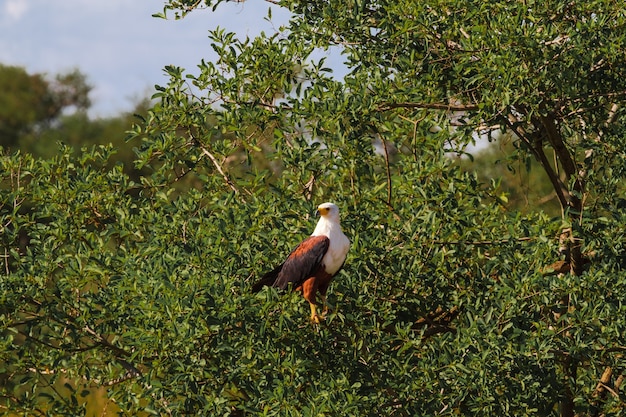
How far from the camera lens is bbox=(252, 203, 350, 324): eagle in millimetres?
7102

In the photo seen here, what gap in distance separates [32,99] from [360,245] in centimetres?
3869

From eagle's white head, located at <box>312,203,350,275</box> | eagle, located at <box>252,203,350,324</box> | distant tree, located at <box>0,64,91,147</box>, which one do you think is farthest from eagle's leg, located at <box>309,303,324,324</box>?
distant tree, located at <box>0,64,91,147</box>

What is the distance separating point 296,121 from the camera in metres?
7.89

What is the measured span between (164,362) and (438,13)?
3.34 m

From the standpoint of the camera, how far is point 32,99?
43781mm

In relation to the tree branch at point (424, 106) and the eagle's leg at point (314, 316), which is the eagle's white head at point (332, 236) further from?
the tree branch at point (424, 106)

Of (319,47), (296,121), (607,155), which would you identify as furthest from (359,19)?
(607,155)

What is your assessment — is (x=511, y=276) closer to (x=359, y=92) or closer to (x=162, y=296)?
(x=359, y=92)

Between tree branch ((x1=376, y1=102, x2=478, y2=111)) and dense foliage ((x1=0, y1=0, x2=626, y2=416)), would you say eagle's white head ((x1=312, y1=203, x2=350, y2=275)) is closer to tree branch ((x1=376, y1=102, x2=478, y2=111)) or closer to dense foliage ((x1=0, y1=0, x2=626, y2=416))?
dense foliage ((x1=0, y1=0, x2=626, y2=416))

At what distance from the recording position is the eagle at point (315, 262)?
23.3ft

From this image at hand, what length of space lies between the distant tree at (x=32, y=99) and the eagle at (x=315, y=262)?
35.4 m

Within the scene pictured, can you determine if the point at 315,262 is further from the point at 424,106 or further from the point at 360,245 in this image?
the point at 424,106

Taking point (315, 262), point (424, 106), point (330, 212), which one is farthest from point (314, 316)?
point (424, 106)

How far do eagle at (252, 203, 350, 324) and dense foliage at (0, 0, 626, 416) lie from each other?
11cm
